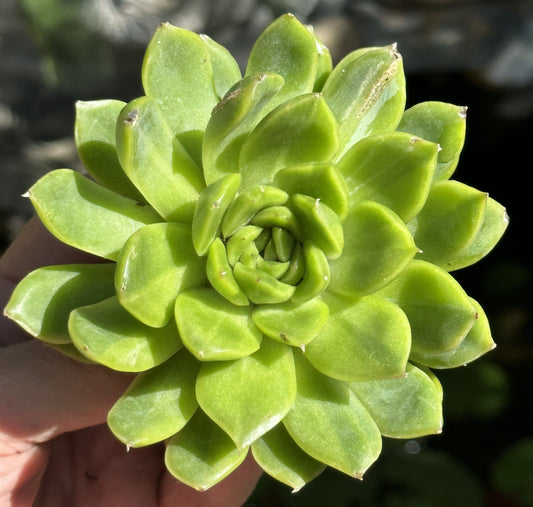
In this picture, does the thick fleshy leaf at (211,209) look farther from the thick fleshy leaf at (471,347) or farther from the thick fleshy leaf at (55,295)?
the thick fleshy leaf at (471,347)

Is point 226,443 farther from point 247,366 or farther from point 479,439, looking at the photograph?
point 479,439

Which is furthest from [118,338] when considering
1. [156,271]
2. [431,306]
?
[431,306]

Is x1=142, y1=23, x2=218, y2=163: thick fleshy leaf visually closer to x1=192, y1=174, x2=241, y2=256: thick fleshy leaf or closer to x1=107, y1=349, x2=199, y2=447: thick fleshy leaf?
x1=192, y1=174, x2=241, y2=256: thick fleshy leaf

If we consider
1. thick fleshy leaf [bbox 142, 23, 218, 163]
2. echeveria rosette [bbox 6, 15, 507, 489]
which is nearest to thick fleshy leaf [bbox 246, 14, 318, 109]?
echeveria rosette [bbox 6, 15, 507, 489]

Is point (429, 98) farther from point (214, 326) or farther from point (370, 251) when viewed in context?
point (214, 326)

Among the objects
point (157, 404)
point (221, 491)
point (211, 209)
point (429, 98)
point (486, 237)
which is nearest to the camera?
point (211, 209)

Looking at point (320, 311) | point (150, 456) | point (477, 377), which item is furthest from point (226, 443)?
point (477, 377)
